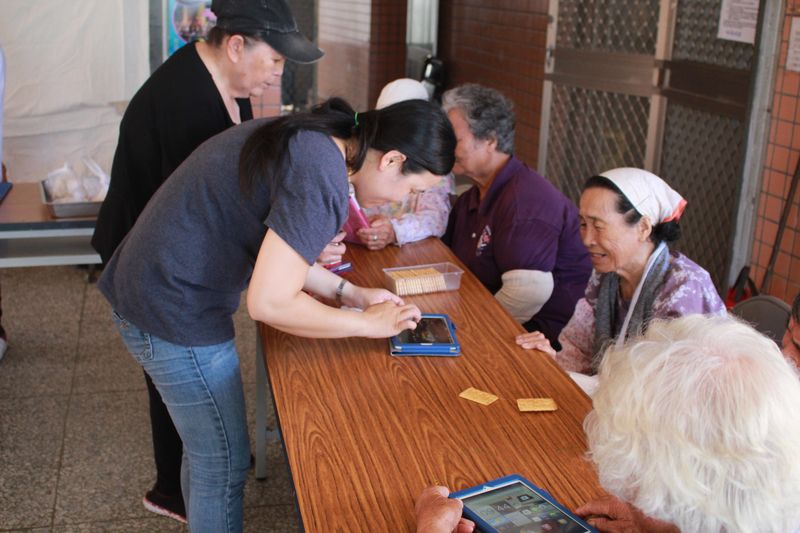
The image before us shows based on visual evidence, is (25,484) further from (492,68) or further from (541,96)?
(492,68)

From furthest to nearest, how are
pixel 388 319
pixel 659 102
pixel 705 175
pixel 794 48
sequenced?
→ 1. pixel 659 102
2. pixel 705 175
3. pixel 794 48
4. pixel 388 319

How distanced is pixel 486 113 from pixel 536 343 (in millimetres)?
1128

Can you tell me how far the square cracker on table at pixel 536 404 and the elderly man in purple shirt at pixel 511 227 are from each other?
3.10ft

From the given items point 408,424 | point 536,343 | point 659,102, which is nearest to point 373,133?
point 408,424

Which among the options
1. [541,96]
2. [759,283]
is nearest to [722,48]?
[759,283]

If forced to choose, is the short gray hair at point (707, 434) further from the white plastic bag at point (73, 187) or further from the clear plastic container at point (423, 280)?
the white plastic bag at point (73, 187)

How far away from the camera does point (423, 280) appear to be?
267 centimetres

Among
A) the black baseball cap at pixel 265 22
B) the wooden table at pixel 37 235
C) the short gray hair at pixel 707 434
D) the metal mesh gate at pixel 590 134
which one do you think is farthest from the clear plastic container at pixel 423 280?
the metal mesh gate at pixel 590 134

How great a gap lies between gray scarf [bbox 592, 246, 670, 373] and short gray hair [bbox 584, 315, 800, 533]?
0.96 meters

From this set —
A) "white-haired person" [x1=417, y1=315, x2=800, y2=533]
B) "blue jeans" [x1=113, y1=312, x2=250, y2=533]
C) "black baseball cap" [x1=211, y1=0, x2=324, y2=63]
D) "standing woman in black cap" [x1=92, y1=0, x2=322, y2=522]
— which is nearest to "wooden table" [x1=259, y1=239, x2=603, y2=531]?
"blue jeans" [x1=113, y1=312, x2=250, y2=533]

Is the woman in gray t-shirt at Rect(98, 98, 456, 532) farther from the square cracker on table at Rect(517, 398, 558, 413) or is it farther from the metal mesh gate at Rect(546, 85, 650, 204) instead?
the metal mesh gate at Rect(546, 85, 650, 204)

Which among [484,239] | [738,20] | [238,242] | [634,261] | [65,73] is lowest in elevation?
[484,239]

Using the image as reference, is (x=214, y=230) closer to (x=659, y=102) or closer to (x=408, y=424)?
(x=408, y=424)

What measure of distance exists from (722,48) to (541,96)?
160 cm
